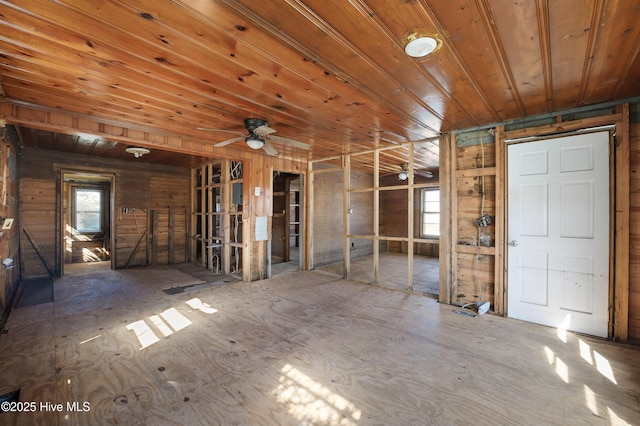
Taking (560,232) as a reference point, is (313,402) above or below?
below

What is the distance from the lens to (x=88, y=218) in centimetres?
822

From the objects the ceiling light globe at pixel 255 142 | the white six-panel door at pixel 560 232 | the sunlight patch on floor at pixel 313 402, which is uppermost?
the ceiling light globe at pixel 255 142

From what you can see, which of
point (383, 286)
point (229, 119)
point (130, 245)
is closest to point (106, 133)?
point (229, 119)

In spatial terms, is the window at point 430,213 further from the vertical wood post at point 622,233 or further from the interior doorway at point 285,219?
the vertical wood post at point 622,233

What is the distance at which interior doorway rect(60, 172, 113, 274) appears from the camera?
780cm

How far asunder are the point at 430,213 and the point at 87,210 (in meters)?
10.5

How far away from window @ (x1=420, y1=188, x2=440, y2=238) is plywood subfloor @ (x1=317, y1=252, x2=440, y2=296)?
94cm

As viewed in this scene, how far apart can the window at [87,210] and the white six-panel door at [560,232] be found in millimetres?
10393

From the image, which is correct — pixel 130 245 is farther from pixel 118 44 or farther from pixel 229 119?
pixel 118 44

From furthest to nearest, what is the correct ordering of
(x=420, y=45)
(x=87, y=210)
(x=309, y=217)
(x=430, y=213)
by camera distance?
(x=430, y=213)
(x=87, y=210)
(x=309, y=217)
(x=420, y=45)

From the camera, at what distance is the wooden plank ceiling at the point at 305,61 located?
5.47 ft

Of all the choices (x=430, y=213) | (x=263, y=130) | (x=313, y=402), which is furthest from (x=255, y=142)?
(x=430, y=213)

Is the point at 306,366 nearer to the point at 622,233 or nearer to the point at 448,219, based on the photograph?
the point at 448,219

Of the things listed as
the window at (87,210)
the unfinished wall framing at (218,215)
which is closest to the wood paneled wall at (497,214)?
the unfinished wall framing at (218,215)
